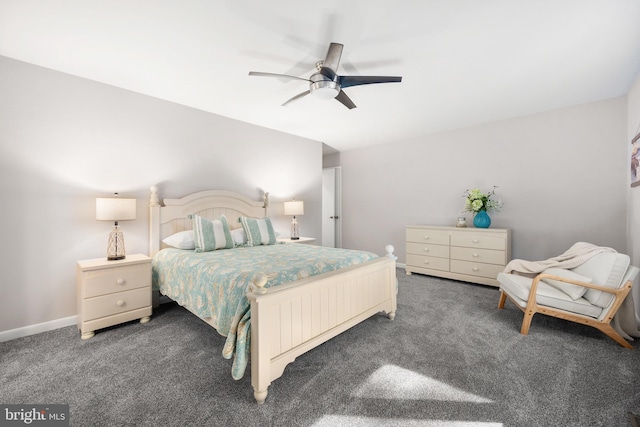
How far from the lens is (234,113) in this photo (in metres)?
3.79

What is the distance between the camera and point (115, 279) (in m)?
2.56

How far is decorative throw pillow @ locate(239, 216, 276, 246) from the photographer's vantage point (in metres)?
3.41

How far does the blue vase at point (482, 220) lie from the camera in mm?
4012

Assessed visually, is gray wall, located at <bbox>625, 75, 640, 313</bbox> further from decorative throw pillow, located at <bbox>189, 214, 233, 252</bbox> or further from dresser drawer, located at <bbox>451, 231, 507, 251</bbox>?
decorative throw pillow, located at <bbox>189, 214, 233, 252</bbox>

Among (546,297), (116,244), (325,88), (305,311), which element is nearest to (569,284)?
(546,297)

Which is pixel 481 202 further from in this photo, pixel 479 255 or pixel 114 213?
pixel 114 213

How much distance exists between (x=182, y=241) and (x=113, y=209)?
736 millimetres

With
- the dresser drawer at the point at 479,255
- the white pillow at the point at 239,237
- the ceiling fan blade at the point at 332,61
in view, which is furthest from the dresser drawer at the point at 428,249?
the ceiling fan blade at the point at 332,61

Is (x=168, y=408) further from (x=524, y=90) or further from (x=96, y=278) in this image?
(x=524, y=90)

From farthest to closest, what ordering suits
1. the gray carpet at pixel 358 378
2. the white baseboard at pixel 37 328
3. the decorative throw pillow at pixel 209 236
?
the decorative throw pillow at pixel 209 236
the white baseboard at pixel 37 328
the gray carpet at pixel 358 378

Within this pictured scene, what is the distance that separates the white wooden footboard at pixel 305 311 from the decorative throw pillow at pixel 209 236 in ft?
5.04

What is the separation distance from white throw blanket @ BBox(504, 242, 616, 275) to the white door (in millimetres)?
3783

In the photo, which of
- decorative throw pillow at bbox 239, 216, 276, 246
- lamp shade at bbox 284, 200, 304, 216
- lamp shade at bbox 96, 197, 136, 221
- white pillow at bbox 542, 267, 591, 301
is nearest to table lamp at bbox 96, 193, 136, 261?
lamp shade at bbox 96, 197, 136, 221

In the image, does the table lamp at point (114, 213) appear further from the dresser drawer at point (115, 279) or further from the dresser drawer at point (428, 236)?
the dresser drawer at point (428, 236)
